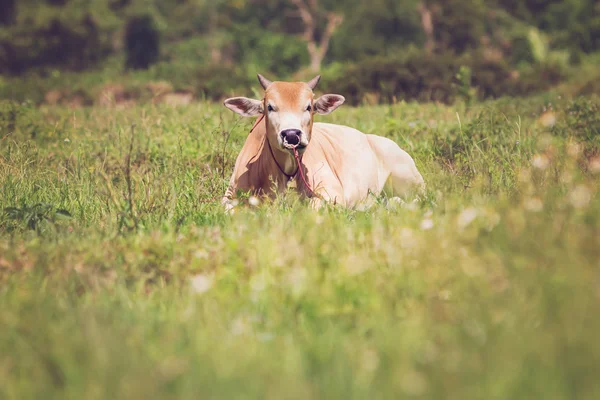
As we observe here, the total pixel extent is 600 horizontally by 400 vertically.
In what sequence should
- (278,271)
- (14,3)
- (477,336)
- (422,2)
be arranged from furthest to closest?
(14,3) → (422,2) → (278,271) → (477,336)

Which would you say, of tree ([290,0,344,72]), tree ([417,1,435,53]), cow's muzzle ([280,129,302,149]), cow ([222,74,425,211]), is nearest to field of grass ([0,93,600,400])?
cow's muzzle ([280,129,302,149])

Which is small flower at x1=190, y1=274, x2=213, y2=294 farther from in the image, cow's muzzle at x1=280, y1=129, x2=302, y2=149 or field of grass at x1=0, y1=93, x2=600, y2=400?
cow's muzzle at x1=280, y1=129, x2=302, y2=149

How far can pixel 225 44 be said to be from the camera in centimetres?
4466

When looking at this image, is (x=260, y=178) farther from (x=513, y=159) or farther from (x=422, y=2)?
(x=422, y=2)

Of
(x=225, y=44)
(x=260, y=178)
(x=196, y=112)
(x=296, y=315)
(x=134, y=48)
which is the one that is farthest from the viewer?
(x=134, y=48)

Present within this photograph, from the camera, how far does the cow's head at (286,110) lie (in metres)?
5.88

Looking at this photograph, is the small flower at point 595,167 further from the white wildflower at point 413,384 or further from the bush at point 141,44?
the bush at point 141,44

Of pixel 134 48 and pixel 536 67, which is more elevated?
pixel 536 67

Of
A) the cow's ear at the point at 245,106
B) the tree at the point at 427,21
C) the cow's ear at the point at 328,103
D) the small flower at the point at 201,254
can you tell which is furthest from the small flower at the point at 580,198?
the tree at the point at 427,21

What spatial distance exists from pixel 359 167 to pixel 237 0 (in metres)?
32.6

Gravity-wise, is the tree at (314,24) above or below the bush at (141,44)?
above

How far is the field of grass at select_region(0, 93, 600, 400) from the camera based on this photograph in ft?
8.62

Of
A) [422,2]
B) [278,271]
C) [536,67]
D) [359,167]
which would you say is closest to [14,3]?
[422,2]

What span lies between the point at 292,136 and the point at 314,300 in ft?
8.24
